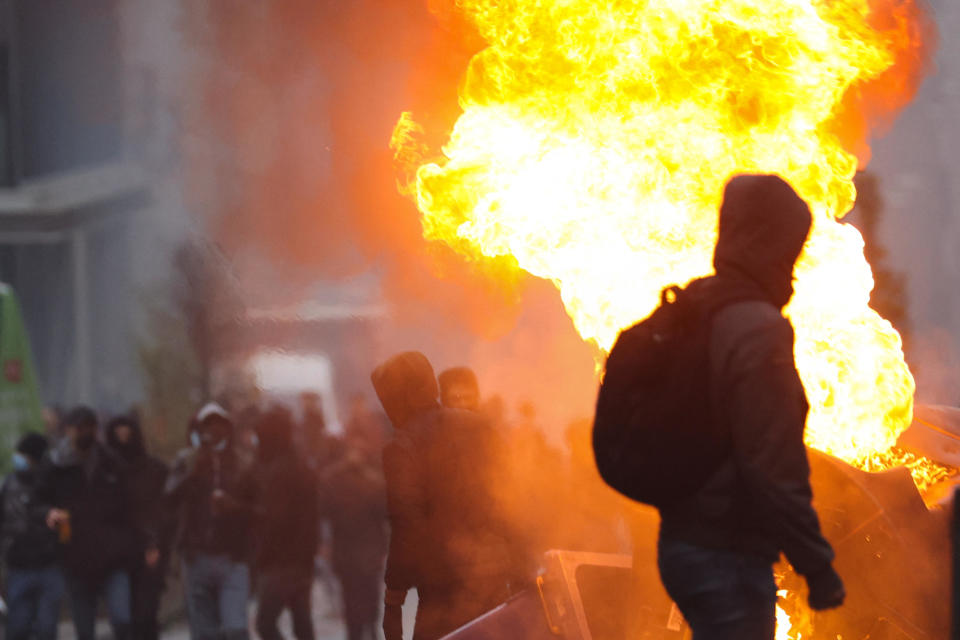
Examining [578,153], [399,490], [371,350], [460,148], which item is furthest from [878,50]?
[371,350]

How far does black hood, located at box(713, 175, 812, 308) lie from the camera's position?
3.30 m

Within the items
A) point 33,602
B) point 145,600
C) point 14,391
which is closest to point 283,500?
point 145,600

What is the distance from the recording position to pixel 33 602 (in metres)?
9.58

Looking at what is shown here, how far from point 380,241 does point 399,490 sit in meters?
7.05

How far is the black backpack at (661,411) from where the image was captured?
319 cm

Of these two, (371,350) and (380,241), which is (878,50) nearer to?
(380,241)

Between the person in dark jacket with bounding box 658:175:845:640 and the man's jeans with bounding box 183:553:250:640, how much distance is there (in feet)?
20.0

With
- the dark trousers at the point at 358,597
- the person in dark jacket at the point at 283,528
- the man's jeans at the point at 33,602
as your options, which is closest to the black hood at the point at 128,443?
the man's jeans at the point at 33,602

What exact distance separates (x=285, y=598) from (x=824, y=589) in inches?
260

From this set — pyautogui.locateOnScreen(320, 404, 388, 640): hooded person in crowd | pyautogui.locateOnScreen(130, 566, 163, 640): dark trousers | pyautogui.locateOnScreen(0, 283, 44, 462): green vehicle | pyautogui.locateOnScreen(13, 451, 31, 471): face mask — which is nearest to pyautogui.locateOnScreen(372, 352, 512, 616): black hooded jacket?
pyautogui.locateOnScreen(320, 404, 388, 640): hooded person in crowd

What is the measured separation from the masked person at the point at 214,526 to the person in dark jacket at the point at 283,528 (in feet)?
0.51

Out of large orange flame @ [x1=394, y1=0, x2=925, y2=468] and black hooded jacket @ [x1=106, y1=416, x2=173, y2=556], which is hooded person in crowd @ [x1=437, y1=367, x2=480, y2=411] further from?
black hooded jacket @ [x1=106, y1=416, x2=173, y2=556]

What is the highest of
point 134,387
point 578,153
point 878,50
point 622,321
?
point 878,50

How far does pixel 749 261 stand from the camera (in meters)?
3.31
